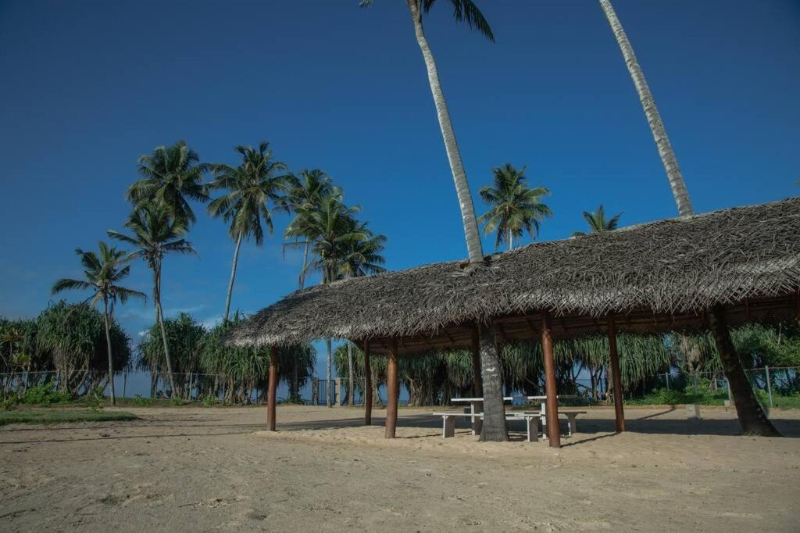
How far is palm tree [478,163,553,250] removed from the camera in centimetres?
3419

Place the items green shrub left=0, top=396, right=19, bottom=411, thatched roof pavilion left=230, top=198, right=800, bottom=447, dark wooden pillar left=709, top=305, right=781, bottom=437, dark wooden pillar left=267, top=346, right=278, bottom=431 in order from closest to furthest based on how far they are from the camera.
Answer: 1. thatched roof pavilion left=230, top=198, right=800, bottom=447
2. dark wooden pillar left=709, top=305, right=781, bottom=437
3. dark wooden pillar left=267, top=346, right=278, bottom=431
4. green shrub left=0, top=396, right=19, bottom=411

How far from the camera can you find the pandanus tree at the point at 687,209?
381 inches

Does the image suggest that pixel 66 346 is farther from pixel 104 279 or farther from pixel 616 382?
pixel 616 382

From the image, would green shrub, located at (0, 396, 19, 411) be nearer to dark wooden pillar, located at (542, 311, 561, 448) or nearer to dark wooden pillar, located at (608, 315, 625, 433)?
dark wooden pillar, located at (542, 311, 561, 448)

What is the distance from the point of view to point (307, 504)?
470cm

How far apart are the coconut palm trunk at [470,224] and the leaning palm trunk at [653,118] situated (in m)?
4.37

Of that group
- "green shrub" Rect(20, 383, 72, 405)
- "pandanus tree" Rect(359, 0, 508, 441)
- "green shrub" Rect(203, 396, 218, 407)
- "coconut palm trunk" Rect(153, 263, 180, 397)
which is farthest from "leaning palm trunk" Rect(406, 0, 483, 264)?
"coconut palm trunk" Rect(153, 263, 180, 397)

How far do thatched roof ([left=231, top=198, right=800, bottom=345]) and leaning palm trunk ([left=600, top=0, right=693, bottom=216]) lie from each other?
1.06 meters

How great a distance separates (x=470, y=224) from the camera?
11016 millimetres

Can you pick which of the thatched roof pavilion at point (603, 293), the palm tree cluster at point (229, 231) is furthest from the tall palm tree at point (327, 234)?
Answer: the thatched roof pavilion at point (603, 293)

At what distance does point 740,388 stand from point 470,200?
6.39 m

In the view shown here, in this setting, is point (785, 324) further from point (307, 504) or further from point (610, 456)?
point (307, 504)

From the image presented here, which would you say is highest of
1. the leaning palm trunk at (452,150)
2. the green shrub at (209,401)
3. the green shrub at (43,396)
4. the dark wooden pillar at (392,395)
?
the leaning palm trunk at (452,150)

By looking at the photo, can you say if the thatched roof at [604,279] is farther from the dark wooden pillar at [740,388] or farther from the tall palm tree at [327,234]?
the tall palm tree at [327,234]
